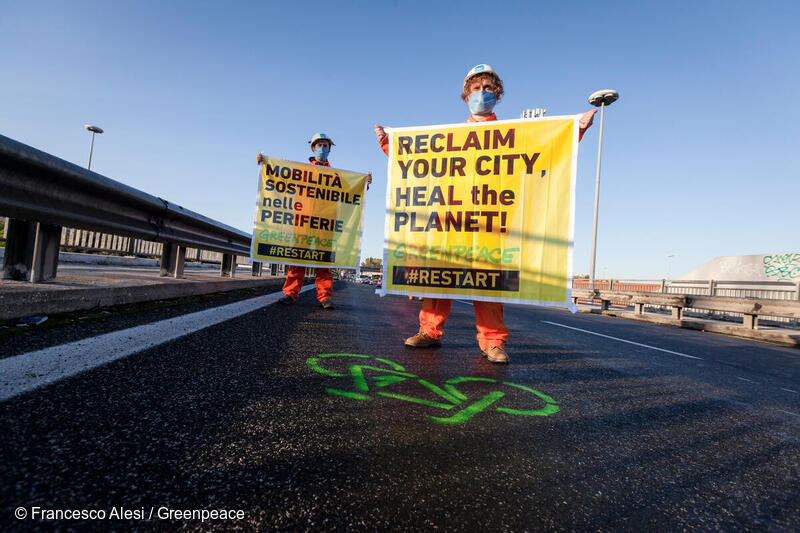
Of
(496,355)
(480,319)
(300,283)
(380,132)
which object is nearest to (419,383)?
(496,355)

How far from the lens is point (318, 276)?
18.4ft

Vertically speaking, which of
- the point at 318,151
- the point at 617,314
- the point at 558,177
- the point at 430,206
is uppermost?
the point at 318,151

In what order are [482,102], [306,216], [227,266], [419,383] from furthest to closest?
[227,266]
[306,216]
[482,102]
[419,383]

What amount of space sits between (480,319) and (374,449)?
77.4 inches

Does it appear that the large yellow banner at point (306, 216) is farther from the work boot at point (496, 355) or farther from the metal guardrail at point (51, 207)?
the work boot at point (496, 355)

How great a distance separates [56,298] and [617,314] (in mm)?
12140

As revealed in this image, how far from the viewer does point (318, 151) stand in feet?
20.6

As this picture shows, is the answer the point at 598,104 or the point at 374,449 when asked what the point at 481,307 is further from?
the point at 598,104

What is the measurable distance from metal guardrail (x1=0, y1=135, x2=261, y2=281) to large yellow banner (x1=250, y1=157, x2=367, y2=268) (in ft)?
5.10

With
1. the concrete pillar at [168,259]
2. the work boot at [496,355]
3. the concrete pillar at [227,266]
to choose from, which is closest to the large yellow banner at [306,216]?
the concrete pillar at [168,259]

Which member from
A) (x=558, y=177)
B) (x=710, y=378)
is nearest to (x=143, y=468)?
(x=558, y=177)

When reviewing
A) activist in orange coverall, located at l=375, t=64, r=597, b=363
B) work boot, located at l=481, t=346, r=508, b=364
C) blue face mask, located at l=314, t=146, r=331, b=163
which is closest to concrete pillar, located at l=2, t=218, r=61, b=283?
activist in orange coverall, located at l=375, t=64, r=597, b=363

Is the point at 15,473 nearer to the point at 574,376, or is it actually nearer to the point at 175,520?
the point at 175,520

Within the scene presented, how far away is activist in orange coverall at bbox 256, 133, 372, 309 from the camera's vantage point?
5.25m
